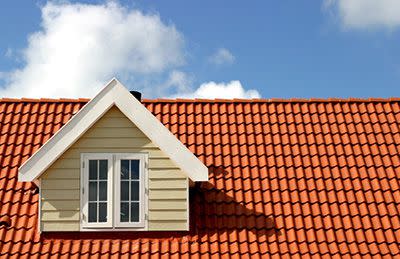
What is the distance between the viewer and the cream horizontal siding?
12273mm

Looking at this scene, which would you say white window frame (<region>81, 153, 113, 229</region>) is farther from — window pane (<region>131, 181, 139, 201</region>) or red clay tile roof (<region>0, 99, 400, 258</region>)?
window pane (<region>131, 181, 139, 201</region>)

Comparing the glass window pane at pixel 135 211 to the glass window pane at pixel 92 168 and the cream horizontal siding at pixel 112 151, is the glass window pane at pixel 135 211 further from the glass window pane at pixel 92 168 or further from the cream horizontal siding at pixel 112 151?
the glass window pane at pixel 92 168

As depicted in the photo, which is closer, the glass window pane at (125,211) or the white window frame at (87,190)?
the white window frame at (87,190)

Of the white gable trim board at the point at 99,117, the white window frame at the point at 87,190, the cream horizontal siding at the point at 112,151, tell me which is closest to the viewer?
the white gable trim board at the point at 99,117

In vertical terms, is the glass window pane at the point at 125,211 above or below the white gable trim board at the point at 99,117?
below

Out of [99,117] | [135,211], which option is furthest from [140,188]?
[99,117]

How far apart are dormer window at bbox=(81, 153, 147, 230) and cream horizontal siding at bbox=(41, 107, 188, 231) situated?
0.39 ft

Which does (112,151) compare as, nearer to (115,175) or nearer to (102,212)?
(115,175)

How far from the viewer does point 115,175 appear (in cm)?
1227

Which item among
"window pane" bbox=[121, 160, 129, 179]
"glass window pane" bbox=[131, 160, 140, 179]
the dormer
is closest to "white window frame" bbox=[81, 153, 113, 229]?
the dormer

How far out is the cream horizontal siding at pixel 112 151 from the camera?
1227 cm

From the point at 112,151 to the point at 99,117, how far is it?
24.6 inches

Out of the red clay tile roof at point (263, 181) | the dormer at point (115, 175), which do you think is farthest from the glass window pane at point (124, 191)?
the red clay tile roof at point (263, 181)

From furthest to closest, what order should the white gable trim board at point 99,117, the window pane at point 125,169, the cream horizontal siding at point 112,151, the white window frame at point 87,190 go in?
the window pane at point 125,169 < the cream horizontal siding at point 112,151 < the white window frame at point 87,190 < the white gable trim board at point 99,117
